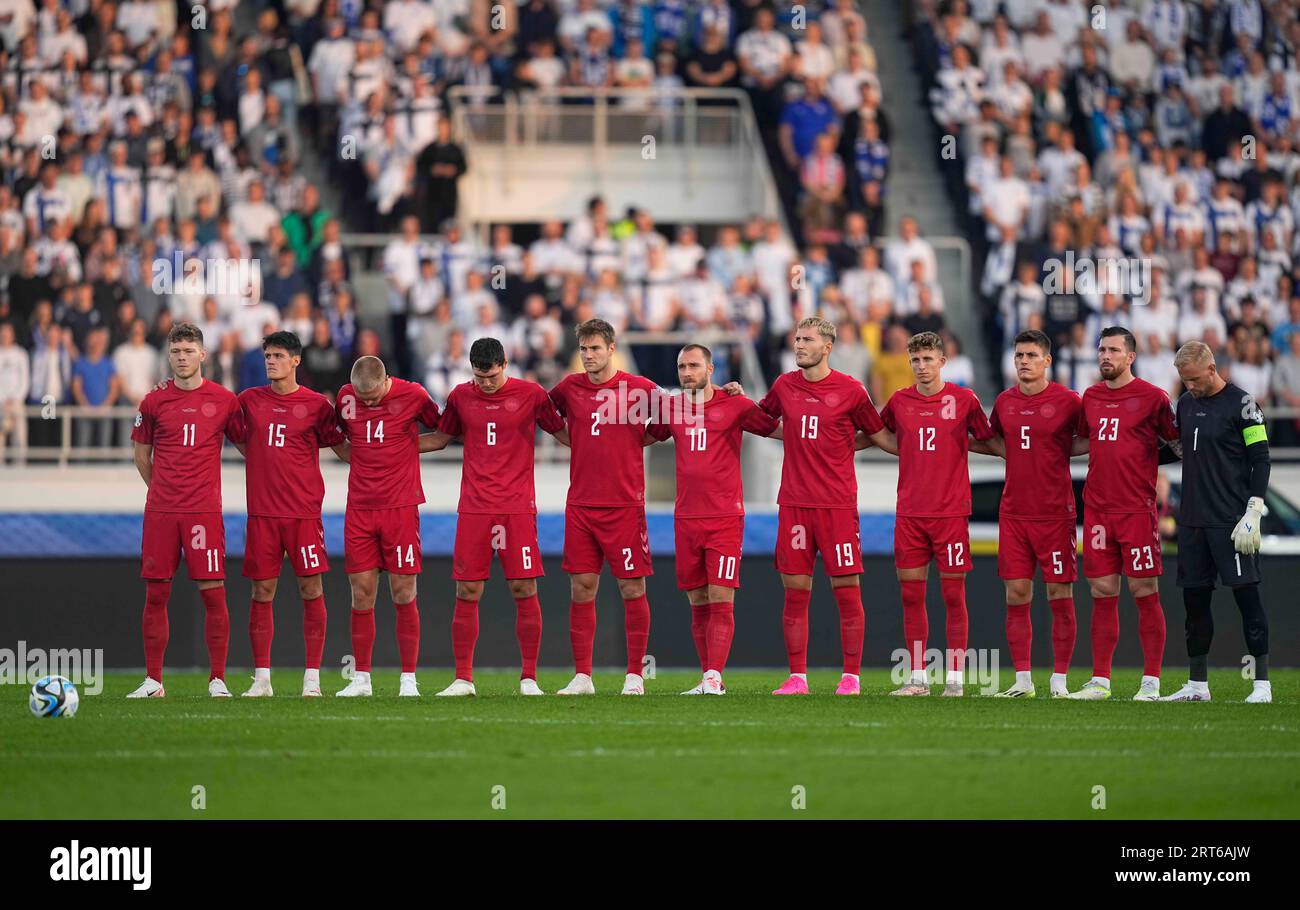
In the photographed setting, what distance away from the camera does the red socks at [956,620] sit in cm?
1184

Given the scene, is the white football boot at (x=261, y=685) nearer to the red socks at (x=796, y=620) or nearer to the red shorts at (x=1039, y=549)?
the red socks at (x=796, y=620)

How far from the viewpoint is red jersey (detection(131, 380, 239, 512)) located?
11.9 metres

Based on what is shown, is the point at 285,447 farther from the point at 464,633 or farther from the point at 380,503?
the point at 464,633

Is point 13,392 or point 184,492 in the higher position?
point 13,392

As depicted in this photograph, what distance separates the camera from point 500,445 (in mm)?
11836

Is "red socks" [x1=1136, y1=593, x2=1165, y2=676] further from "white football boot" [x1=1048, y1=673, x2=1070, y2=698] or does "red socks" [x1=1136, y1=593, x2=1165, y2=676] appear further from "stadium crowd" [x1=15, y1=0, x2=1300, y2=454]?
"stadium crowd" [x1=15, y1=0, x2=1300, y2=454]

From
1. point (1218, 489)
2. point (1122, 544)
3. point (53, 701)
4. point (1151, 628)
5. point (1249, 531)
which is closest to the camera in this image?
point (53, 701)

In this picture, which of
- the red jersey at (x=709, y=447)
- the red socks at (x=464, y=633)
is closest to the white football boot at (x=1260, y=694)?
the red jersey at (x=709, y=447)

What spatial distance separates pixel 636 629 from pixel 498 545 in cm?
100

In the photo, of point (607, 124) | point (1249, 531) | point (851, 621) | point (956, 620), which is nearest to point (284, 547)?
point (851, 621)

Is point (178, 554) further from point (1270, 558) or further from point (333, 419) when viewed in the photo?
point (1270, 558)

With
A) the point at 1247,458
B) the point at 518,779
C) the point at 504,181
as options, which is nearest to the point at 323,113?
the point at 504,181

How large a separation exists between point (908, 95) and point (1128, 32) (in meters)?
2.92

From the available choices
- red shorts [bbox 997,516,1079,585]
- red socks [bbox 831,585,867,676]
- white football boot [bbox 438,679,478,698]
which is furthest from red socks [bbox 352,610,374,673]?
red shorts [bbox 997,516,1079,585]
